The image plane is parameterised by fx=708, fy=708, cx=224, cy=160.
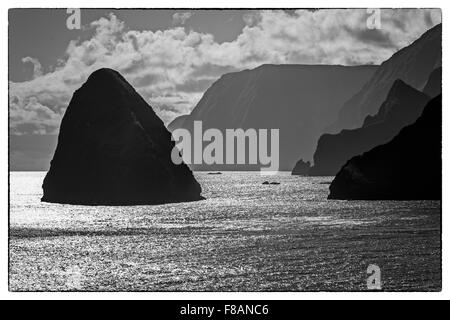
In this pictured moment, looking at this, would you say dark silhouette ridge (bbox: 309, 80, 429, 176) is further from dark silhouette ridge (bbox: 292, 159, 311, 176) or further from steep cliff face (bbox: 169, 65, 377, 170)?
steep cliff face (bbox: 169, 65, 377, 170)

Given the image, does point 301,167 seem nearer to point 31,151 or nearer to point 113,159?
point 113,159

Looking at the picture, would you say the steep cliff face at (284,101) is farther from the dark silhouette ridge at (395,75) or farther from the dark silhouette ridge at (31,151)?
the dark silhouette ridge at (31,151)

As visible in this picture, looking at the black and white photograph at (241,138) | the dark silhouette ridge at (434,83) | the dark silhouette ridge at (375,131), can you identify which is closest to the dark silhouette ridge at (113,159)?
the black and white photograph at (241,138)

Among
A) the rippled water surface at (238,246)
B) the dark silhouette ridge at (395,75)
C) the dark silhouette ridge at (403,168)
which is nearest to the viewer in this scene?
the dark silhouette ridge at (403,168)

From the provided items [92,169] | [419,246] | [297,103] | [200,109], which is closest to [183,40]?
[200,109]

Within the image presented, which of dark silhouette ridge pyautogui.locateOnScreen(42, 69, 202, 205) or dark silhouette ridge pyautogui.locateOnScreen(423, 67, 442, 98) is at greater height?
dark silhouette ridge pyautogui.locateOnScreen(423, 67, 442, 98)

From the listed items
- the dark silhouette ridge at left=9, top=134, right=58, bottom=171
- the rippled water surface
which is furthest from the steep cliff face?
the dark silhouette ridge at left=9, top=134, right=58, bottom=171

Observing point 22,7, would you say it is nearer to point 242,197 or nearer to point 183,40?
point 183,40
